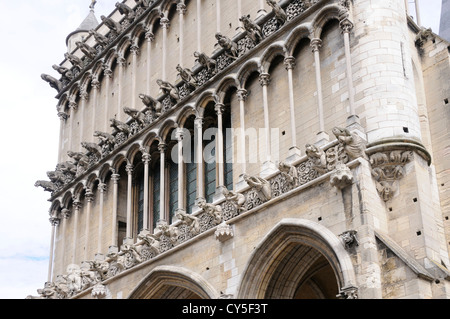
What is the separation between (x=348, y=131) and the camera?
46.9 feet

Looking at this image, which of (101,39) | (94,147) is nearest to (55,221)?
(94,147)

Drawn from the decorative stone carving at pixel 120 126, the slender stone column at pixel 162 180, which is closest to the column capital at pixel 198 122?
the slender stone column at pixel 162 180

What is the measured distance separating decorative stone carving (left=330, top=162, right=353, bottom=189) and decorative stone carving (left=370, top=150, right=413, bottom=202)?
0.55 metres

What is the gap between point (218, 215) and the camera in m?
16.9

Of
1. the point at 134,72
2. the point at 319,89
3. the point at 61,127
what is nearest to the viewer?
the point at 319,89

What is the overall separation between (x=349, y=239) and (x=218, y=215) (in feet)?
12.8

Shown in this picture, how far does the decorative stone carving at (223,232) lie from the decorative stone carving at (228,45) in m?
4.29

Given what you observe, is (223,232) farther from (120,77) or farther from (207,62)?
(120,77)

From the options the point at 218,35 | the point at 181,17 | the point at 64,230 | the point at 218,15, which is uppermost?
the point at 181,17

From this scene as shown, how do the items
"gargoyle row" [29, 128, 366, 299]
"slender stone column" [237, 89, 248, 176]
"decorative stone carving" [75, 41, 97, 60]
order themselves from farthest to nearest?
"decorative stone carving" [75, 41, 97, 60] → "slender stone column" [237, 89, 248, 176] → "gargoyle row" [29, 128, 366, 299]

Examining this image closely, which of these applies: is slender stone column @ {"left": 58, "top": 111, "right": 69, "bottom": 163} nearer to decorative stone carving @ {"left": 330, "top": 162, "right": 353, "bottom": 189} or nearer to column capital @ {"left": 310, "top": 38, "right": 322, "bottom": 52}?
column capital @ {"left": 310, "top": 38, "right": 322, "bottom": 52}

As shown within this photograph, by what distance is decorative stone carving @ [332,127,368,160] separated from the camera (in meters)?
14.3

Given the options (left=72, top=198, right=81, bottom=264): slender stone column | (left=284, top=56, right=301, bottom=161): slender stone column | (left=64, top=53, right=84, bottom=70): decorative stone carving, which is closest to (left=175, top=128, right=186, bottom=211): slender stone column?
(left=284, top=56, right=301, bottom=161): slender stone column

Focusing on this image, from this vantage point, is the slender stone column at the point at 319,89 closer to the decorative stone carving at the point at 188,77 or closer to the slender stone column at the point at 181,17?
the decorative stone carving at the point at 188,77
